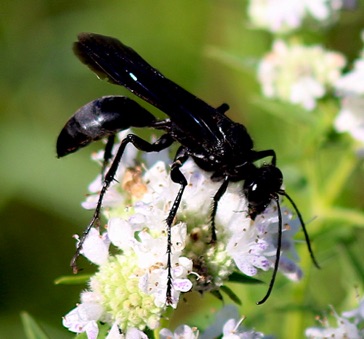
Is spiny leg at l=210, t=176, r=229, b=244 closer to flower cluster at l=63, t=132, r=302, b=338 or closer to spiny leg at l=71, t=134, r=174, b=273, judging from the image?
flower cluster at l=63, t=132, r=302, b=338

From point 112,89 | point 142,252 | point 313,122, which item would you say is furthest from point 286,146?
point 142,252

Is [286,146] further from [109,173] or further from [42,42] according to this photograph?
[109,173]

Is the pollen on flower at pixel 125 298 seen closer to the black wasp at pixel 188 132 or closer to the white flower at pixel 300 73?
the black wasp at pixel 188 132

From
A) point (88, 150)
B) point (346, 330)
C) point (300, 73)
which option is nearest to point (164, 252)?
point (346, 330)

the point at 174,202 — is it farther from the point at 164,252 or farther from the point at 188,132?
the point at 188,132

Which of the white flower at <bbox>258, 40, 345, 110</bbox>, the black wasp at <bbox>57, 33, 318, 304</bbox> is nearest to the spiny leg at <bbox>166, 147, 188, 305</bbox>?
the black wasp at <bbox>57, 33, 318, 304</bbox>

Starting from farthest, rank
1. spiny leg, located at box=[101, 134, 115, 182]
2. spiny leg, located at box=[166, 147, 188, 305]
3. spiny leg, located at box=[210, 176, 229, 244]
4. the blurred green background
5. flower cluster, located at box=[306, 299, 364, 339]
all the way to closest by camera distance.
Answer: the blurred green background → spiny leg, located at box=[101, 134, 115, 182] → flower cluster, located at box=[306, 299, 364, 339] → spiny leg, located at box=[210, 176, 229, 244] → spiny leg, located at box=[166, 147, 188, 305]
